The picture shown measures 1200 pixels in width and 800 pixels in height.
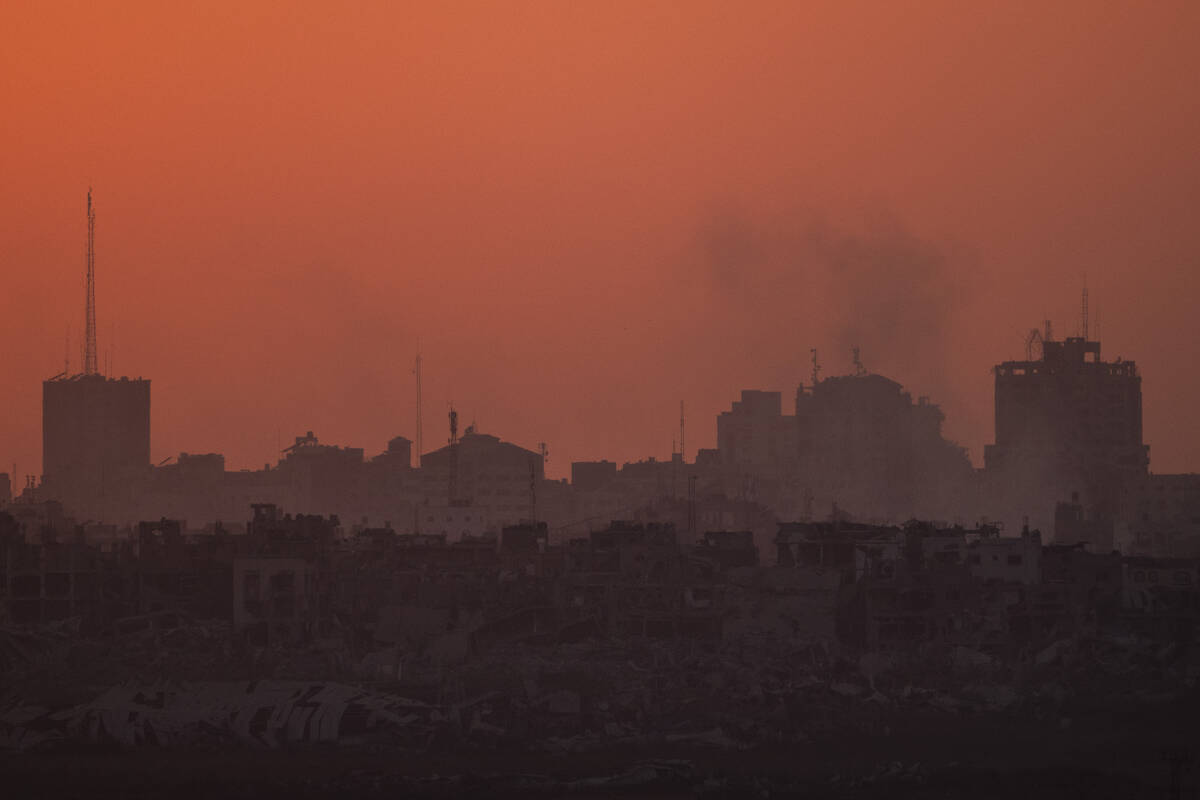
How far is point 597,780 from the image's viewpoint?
4762 cm

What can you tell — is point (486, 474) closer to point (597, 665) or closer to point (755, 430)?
point (755, 430)

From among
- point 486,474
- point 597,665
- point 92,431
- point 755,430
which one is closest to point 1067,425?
point 755,430

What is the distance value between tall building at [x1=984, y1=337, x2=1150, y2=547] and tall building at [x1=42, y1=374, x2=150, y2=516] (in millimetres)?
53554

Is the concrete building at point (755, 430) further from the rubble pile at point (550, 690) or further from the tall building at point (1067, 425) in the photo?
the rubble pile at point (550, 690)

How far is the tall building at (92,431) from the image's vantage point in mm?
149750

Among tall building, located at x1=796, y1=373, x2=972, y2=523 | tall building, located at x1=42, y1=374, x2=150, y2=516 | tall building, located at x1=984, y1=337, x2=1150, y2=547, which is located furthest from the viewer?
tall building, located at x1=42, y1=374, x2=150, y2=516

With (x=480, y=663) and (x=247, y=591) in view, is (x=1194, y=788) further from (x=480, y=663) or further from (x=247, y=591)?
(x=247, y=591)

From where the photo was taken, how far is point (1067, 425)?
5241 inches

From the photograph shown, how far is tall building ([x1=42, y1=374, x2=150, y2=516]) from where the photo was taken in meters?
150

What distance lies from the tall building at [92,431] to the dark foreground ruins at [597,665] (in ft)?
249

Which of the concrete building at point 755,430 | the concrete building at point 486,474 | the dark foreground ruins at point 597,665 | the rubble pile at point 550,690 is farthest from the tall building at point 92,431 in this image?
the rubble pile at point 550,690

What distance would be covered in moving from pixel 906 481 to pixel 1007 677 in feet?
270

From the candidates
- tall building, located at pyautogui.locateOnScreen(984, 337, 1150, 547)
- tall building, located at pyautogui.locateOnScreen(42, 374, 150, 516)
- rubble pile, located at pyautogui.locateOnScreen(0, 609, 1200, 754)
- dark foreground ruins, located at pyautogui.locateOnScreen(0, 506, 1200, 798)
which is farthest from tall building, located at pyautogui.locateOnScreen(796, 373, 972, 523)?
rubble pile, located at pyautogui.locateOnScreen(0, 609, 1200, 754)

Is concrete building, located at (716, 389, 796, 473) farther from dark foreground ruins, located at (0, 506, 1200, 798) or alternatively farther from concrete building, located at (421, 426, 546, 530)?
dark foreground ruins, located at (0, 506, 1200, 798)
